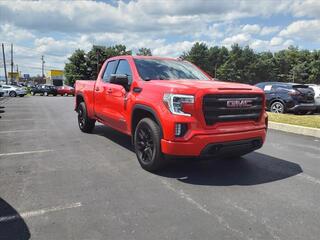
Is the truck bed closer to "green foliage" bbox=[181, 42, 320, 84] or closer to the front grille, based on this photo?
the front grille

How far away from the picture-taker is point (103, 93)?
7176mm

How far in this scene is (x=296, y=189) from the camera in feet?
15.1

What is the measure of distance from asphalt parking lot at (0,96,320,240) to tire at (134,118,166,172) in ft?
Result: 0.57

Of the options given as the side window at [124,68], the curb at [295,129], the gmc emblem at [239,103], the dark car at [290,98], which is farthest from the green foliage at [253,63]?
the gmc emblem at [239,103]

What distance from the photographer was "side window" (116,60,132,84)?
6.18 m

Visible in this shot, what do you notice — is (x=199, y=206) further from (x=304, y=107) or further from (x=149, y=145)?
(x=304, y=107)

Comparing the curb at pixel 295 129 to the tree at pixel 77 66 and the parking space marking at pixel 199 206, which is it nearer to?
the parking space marking at pixel 199 206

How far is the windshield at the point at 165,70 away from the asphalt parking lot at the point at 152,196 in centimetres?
159

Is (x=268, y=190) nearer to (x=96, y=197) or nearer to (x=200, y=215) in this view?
(x=200, y=215)

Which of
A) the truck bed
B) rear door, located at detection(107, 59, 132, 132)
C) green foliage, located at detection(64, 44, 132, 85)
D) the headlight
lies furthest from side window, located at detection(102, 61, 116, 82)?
green foliage, located at detection(64, 44, 132, 85)

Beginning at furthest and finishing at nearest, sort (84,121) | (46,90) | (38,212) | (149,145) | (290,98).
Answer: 1. (46,90)
2. (290,98)
3. (84,121)
4. (149,145)
5. (38,212)

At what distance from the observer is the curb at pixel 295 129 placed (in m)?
9.12

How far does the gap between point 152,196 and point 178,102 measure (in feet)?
4.52

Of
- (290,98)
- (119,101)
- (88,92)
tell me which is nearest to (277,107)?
(290,98)
